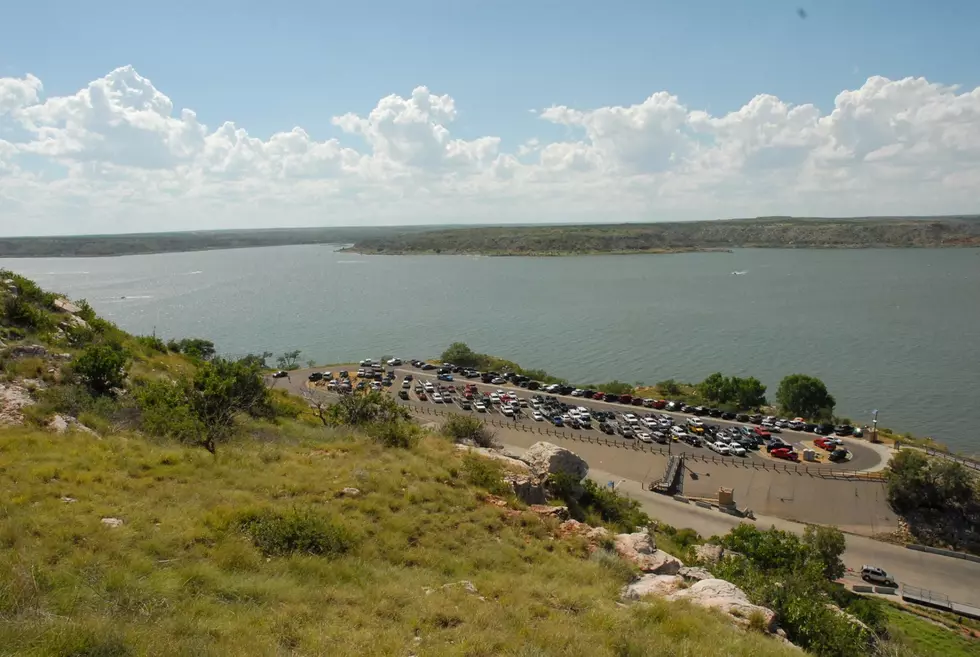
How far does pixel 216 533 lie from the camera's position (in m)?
9.33

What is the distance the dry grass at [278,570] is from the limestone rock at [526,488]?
1.38 m

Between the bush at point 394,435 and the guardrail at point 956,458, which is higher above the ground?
the bush at point 394,435

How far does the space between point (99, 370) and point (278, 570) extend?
11.5m

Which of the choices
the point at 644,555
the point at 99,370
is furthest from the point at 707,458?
the point at 99,370

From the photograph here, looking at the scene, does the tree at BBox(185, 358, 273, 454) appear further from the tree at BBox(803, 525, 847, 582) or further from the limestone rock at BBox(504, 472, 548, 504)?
the tree at BBox(803, 525, 847, 582)

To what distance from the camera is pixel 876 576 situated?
22.4 meters

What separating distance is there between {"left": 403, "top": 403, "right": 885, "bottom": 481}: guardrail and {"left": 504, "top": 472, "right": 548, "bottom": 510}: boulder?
550 inches

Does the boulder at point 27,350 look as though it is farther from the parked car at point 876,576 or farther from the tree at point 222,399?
the parked car at point 876,576

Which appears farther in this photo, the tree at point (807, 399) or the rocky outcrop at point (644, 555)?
the tree at point (807, 399)

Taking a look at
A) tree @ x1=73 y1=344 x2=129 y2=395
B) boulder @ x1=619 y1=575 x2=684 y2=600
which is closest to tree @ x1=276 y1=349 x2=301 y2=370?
tree @ x1=73 y1=344 x2=129 y2=395

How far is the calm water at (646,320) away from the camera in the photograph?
198ft

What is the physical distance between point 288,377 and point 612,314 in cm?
5571

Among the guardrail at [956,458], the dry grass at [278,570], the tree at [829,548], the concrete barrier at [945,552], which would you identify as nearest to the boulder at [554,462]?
the dry grass at [278,570]

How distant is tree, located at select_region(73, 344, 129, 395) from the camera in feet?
53.7
